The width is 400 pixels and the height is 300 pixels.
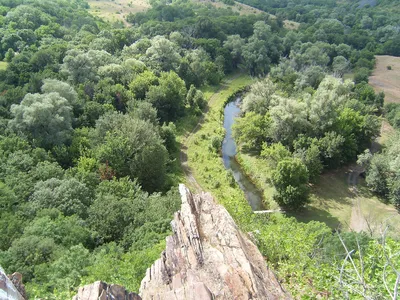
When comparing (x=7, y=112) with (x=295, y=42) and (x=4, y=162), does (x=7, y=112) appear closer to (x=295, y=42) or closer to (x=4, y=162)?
(x=4, y=162)

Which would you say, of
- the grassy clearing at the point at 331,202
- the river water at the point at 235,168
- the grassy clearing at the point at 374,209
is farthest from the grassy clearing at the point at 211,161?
the grassy clearing at the point at 374,209

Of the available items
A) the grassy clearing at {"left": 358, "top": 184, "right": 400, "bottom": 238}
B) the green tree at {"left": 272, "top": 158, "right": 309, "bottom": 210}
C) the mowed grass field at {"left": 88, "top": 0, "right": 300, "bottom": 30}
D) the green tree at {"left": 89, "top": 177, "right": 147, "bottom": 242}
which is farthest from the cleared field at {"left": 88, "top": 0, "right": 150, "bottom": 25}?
the grassy clearing at {"left": 358, "top": 184, "right": 400, "bottom": 238}

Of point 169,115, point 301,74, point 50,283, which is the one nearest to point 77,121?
point 169,115

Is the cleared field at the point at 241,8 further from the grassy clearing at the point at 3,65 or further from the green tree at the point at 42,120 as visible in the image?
the green tree at the point at 42,120

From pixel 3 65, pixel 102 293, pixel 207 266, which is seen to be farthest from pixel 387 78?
pixel 102 293

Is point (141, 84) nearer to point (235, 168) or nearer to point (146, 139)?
point (146, 139)

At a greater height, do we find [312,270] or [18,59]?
[312,270]
